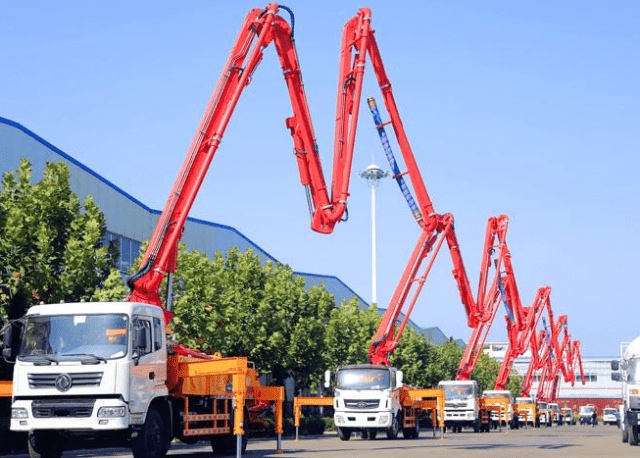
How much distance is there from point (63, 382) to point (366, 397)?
20605 millimetres

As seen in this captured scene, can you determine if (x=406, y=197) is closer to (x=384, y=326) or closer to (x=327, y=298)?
(x=384, y=326)

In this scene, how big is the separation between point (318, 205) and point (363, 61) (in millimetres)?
8269

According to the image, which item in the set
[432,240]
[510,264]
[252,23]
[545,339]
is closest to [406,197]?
[432,240]

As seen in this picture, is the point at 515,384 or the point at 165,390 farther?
the point at 515,384

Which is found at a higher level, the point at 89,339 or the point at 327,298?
the point at 327,298

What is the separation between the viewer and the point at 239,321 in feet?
168

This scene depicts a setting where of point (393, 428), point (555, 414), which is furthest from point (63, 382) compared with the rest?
point (555, 414)

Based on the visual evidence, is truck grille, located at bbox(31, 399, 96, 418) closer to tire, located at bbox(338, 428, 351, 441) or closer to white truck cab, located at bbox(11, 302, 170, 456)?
white truck cab, located at bbox(11, 302, 170, 456)

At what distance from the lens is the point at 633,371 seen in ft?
109

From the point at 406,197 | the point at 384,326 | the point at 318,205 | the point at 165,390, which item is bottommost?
the point at 165,390

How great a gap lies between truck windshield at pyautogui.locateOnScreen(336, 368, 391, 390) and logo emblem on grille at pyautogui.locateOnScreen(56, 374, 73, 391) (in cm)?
2064

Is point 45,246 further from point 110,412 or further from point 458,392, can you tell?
point 458,392

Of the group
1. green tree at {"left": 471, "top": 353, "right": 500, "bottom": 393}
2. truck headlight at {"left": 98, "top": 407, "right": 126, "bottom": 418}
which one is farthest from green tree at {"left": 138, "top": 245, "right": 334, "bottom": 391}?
green tree at {"left": 471, "top": 353, "right": 500, "bottom": 393}

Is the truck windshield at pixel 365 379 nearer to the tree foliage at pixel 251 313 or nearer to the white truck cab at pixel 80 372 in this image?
the tree foliage at pixel 251 313
